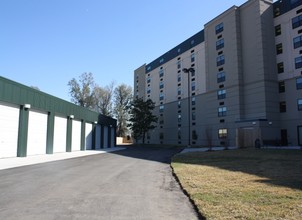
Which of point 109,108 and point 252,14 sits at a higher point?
point 252,14

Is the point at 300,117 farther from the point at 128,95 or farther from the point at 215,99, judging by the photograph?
the point at 128,95

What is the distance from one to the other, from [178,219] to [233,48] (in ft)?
141

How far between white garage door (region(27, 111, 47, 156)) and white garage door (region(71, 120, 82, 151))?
7.45m

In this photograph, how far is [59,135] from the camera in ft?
99.6

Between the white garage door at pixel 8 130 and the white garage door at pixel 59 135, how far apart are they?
7.08 m

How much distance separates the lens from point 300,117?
3800cm

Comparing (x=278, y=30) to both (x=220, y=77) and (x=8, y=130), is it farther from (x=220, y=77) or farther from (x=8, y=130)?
(x=8, y=130)

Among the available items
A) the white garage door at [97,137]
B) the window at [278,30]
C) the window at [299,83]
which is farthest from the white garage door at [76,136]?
the window at [278,30]

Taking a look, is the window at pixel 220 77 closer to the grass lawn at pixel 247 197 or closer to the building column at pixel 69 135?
the building column at pixel 69 135

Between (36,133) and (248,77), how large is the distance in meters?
30.9

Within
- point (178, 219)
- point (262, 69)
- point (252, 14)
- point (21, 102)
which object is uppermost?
point (252, 14)

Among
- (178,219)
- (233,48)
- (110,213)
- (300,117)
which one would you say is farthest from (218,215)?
(233,48)

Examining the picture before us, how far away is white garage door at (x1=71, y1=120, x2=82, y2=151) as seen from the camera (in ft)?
113

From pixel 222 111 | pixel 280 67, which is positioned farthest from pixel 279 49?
pixel 222 111
